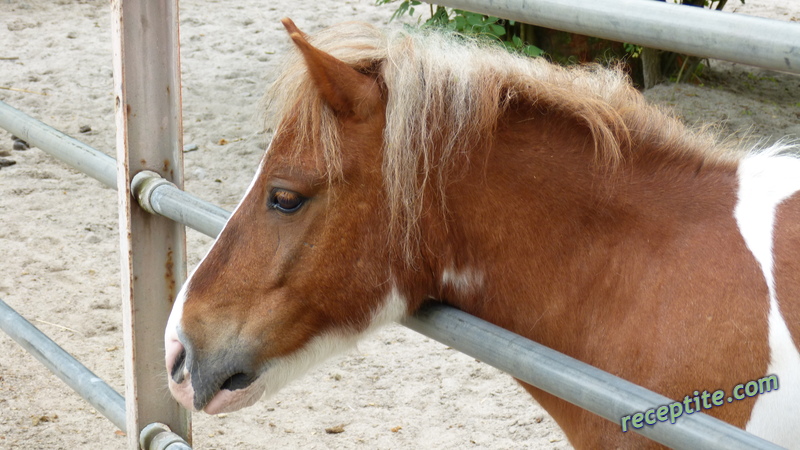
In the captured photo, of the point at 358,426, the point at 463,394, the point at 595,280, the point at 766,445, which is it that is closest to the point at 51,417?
the point at 358,426

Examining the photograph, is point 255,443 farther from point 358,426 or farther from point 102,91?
point 102,91

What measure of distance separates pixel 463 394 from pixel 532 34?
9.79 ft

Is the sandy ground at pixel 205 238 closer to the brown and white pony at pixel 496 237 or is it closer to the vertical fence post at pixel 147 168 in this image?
the brown and white pony at pixel 496 237

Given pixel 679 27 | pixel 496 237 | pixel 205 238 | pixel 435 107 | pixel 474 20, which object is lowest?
pixel 205 238

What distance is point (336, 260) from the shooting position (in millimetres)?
1480

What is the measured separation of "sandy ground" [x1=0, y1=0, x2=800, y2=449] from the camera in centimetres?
312

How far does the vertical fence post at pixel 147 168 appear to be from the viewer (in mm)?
1540

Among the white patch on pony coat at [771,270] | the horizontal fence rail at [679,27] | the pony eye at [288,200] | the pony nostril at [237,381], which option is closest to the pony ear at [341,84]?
the pony eye at [288,200]

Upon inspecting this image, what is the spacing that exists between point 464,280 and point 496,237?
11cm

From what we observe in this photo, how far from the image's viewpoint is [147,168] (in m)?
1.64

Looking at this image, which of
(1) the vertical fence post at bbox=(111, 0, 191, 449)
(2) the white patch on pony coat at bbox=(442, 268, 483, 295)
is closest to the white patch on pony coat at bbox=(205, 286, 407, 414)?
(2) the white patch on pony coat at bbox=(442, 268, 483, 295)

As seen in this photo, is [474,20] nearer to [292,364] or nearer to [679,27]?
[292,364]

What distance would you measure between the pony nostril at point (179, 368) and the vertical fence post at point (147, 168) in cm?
19

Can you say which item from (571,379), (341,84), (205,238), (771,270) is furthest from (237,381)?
(205,238)
